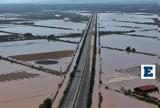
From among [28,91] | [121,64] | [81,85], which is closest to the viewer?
[28,91]

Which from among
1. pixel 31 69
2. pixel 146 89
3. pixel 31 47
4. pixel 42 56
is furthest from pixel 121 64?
pixel 31 47

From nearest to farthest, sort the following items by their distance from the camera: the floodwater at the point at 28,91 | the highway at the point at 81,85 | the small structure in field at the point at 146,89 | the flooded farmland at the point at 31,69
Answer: the highway at the point at 81,85 → the floodwater at the point at 28,91 → the flooded farmland at the point at 31,69 → the small structure in field at the point at 146,89

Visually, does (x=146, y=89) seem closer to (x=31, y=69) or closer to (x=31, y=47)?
(x=31, y=69)

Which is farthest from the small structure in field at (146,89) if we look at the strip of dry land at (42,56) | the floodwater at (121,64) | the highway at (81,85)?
the strip of dry land at (42,56)

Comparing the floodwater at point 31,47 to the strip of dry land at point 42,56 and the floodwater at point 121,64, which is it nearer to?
the strip of dry land at point 42,56

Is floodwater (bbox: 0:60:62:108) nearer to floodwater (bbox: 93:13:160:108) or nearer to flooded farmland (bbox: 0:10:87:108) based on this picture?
flooded farmland (bbox: 0:10:87:108)

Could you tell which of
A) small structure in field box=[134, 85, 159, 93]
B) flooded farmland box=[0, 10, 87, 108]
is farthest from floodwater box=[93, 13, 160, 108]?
flooded farmland box=[0, 10, 87, 108]

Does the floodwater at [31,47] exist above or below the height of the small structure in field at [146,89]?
below

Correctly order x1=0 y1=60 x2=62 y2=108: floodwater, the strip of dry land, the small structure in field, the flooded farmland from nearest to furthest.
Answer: x1=0 y1=60 x2=62 y2=108: floodwater, the flooded farmland, the small structure in field, the strip of dry land
